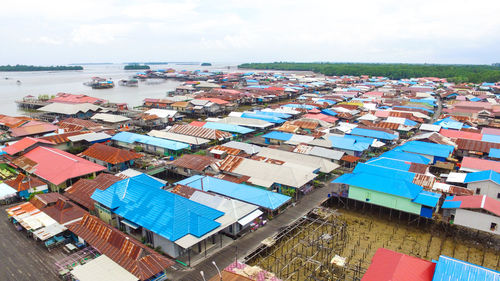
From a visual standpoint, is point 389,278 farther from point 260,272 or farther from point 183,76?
point 183,76

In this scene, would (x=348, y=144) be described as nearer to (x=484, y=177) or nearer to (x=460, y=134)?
(x=484, y=177)

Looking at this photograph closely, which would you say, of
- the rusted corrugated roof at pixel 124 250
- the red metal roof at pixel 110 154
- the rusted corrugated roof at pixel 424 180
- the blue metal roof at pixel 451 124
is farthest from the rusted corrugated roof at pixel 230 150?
the blue metal roof at pixel 451 124

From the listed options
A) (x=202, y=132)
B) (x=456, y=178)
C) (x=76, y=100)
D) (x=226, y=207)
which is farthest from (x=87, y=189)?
(x=76, y=100)

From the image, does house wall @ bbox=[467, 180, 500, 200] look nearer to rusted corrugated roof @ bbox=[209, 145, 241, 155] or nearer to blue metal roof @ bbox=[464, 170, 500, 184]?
blue metal roof @ bbox=[464, 170, 500, 184]

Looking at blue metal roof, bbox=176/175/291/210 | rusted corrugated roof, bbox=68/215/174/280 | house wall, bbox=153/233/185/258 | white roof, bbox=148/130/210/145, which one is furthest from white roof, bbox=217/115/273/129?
rusted corrugated roof, bbox=68/215/174/280

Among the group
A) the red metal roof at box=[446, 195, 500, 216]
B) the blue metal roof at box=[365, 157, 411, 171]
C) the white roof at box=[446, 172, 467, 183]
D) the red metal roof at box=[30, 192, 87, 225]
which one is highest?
the red metal roof at box=[446, 195, 500, 216]

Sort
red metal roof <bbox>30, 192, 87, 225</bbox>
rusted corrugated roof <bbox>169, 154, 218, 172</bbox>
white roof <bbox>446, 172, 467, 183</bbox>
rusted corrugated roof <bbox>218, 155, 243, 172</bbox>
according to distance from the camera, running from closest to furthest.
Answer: red metal roof <bbox>30, 192, 87, 225</bbox>
white roof <bbox>446, 172, 467, 183</bbox>
rusted corrugated roof <bbox>169, 154, 218, 172</bbox>
rusted corrugated roof <bbox>218, 155, 243, 172</bbox>

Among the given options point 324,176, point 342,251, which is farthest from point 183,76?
point 342,251

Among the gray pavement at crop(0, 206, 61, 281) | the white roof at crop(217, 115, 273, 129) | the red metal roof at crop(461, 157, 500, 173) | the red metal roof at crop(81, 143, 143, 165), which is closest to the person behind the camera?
the gray pavement at crop(0, 206, 61, 281)
